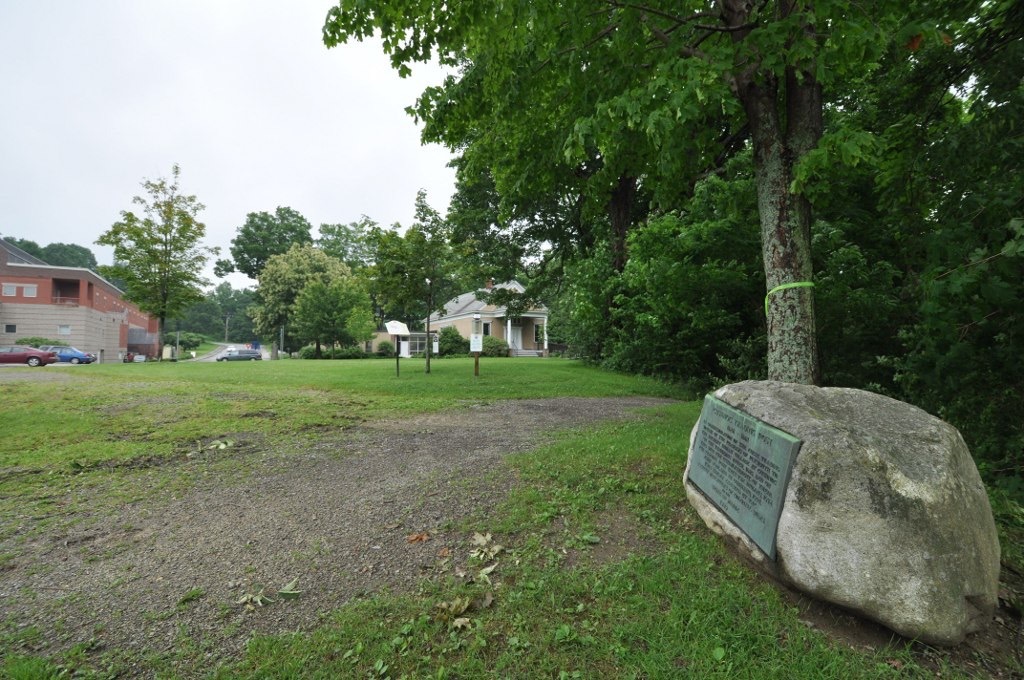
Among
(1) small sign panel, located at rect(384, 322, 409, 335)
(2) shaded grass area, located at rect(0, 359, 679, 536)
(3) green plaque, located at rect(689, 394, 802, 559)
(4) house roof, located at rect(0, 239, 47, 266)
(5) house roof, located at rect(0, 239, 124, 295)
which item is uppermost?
(4) house roof, located at rect(0, 239, 47, 266)

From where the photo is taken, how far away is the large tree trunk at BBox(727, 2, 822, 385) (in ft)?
13.2

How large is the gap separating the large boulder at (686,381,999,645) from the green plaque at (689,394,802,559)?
0.06m

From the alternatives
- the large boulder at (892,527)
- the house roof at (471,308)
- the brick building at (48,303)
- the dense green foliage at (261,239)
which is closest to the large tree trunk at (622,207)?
the large boulder at (892,527)

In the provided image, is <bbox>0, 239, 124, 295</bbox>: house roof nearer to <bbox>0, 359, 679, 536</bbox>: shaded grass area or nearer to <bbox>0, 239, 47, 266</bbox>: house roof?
<bbox>0, 239, 47, 266</bbox>: house roof

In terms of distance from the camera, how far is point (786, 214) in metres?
4.12

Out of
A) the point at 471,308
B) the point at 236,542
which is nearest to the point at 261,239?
the point at 471,308

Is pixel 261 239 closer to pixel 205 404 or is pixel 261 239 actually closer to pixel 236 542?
pixel 205 404

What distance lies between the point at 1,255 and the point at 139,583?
53.9 m

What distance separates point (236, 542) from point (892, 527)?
13.7ft

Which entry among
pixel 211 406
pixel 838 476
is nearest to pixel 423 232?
pixel 211 406

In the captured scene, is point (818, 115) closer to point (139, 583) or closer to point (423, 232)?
point (139, 583)

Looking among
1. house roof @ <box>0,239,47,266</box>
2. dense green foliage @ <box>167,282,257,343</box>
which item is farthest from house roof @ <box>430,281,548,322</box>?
dense green foliage @ <box>167,282,257,343</box>

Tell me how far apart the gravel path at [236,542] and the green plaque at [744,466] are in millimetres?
1745

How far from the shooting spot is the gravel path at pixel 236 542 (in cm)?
264
